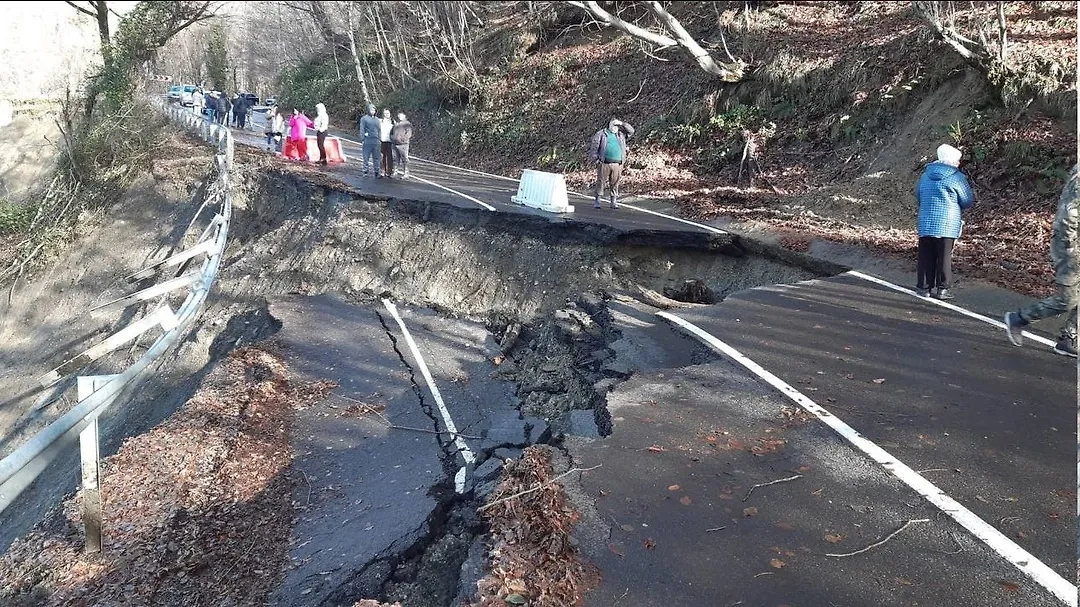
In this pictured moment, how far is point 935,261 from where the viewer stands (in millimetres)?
7598

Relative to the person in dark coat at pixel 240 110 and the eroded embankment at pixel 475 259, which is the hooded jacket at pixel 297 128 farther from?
the person in dark coat at pixel 240 110

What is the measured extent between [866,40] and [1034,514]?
49.6ft

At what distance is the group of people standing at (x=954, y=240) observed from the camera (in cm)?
541

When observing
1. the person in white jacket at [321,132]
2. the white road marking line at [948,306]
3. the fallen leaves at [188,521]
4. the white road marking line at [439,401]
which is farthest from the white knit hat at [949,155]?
the person in white jacket at [321,132]

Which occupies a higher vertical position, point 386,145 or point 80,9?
point 80,9

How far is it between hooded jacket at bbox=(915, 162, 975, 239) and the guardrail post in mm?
8070

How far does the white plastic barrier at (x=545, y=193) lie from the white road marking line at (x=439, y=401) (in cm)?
388

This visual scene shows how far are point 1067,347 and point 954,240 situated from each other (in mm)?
2012

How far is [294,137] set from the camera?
2011cm

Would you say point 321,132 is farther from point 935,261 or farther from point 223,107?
point 935,261

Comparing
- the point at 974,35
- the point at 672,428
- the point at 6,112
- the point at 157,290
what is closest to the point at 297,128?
the point at 157,290

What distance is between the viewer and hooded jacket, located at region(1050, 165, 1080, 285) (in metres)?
5.34

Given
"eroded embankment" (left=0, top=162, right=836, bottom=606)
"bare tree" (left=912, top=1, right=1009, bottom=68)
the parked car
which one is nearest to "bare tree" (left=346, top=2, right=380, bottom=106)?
the parked car

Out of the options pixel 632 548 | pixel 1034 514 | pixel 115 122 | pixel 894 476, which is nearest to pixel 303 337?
pixel 632 548
